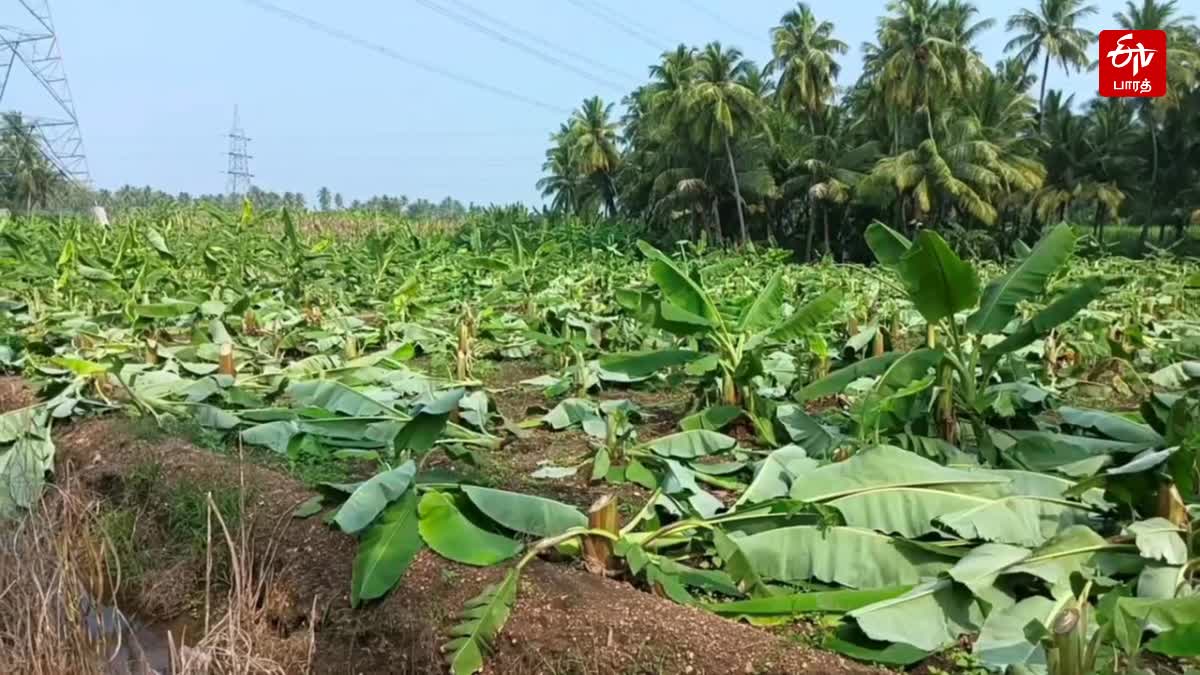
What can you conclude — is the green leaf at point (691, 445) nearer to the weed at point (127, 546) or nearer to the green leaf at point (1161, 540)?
the green leaf at point (1161, 540)

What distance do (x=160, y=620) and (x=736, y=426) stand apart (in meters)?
2.73

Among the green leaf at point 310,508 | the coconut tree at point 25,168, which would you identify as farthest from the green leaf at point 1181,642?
the coconut tree at point 25,168

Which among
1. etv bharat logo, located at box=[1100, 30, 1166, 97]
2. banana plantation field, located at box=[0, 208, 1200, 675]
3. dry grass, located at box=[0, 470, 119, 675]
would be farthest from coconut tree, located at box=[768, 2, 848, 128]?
dry grass, located at box=[0, 470, 119, 675]

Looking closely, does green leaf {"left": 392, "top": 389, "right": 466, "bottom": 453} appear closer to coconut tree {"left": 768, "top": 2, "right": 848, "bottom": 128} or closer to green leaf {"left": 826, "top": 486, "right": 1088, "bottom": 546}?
green leaf {"left": 826, "top": 486, "right": 1088, "bottom": 546}

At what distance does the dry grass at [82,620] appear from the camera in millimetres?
2307

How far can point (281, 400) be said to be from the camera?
204 inches

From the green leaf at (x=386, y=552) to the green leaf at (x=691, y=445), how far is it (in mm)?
1246

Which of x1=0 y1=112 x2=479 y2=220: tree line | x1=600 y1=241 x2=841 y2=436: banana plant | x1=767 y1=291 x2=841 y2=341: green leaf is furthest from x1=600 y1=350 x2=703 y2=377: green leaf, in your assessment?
x1=0 y1=112 x2=479 y2=220: tree line

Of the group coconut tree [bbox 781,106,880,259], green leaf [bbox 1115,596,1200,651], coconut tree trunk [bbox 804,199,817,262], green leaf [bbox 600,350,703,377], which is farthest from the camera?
coconut tree trunk [bbox 804,199,817,262]

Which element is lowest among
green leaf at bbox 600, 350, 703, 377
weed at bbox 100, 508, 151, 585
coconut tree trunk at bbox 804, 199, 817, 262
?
weed at bbox 100, 508, 151, 585

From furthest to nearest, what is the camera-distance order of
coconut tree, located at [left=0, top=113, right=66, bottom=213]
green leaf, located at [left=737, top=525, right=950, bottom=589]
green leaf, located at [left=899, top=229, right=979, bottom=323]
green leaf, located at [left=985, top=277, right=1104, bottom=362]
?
coconut tree, located at [left=0, top=113, right=66, bottom=213] → green leaf, located at [left=985, top=277, right=1104, bottom=362] → green leaf, located at [left=899, top=229, right=979, bottom=323] → green leaf, located at [left=737, top=525, right=950, bottom=589]

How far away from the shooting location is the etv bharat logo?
92.0 ft

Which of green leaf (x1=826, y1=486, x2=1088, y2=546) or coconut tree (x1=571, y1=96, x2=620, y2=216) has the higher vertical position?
coconut tree (x1=571, y1=96, x2=620, y2=216)

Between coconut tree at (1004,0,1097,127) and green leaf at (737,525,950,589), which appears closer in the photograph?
green leaf at (737,525,950,589)
